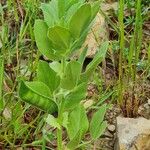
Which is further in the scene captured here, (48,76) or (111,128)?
(111,128)

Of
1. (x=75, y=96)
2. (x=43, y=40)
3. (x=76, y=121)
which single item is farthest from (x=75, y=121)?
(x=43, y=40)

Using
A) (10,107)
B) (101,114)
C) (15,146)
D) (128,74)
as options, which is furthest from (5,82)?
(101,114)

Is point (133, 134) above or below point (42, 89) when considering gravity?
below

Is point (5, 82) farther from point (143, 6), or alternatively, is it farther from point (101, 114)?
point (143, 6)

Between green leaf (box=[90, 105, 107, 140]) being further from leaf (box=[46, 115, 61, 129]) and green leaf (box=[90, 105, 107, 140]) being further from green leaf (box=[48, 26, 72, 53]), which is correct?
green leaf (box=[48, 26, 72, 53])

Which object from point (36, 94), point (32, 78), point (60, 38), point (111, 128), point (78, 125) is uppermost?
point (60, 38)

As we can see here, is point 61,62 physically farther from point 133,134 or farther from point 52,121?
point 133,134

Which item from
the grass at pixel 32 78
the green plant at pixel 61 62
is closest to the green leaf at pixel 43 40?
the green plant at pixel 61 62
